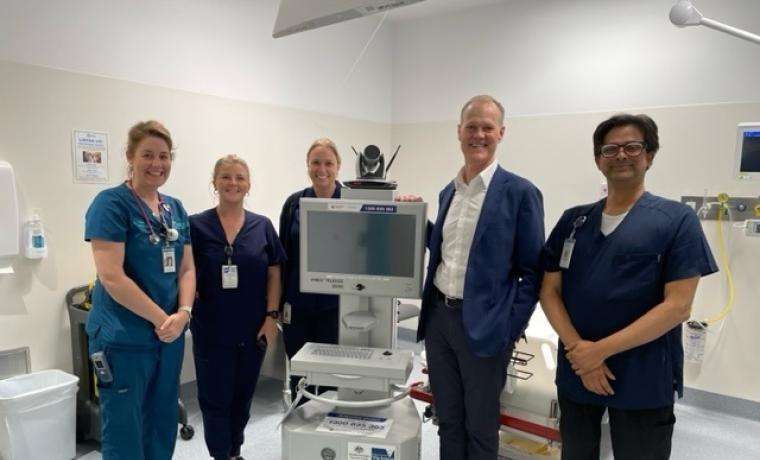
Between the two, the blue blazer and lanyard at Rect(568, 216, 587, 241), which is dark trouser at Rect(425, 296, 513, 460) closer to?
the blue blazer

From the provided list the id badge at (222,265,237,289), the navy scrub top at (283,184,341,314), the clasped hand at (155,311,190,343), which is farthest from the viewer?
the navy scrub top at (283,184,341,314)

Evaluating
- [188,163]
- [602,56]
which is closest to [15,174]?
[188,163]

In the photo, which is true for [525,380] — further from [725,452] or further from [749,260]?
[749,260]

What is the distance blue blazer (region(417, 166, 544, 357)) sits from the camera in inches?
63.2

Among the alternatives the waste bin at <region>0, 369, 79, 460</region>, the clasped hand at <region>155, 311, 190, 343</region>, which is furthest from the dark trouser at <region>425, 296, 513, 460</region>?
the waste bin at <region>0, 369, 79, 460</region>

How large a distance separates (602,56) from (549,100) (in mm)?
452

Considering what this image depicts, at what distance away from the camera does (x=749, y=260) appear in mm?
2977

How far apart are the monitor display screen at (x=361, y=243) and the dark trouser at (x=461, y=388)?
0.86 ft

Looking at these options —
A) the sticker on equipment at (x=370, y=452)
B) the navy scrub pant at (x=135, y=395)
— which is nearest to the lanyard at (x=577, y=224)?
the sticker on equipment at (x=370, y=452)

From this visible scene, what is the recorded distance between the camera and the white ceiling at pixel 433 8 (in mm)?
3933

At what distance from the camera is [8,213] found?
88.9 inches

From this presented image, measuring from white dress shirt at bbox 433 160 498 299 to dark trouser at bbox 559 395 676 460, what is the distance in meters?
0.53

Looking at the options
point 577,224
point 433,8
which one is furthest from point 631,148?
point 433,8

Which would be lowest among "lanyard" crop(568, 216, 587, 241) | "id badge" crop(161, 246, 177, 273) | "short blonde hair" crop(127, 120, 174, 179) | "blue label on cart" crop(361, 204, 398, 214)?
"id badge" crop(161, 246, 177, 273)
